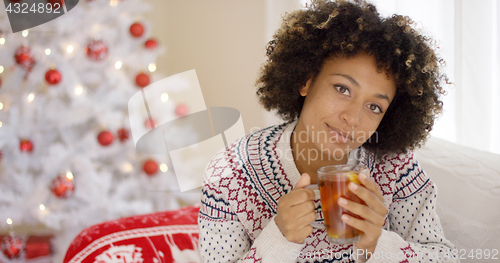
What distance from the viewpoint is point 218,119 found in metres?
3.16

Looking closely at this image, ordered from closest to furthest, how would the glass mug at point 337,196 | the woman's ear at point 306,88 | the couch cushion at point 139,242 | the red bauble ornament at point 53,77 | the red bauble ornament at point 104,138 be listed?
the glass mug at point 337,196 → the woman's ear at point 306,88 → the couch cushion at point 139,242 → the red bauble ornament at point 53,77 → the red bauble ornament at point 104,138

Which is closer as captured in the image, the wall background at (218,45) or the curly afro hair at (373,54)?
the curly afro hair at (373,54)

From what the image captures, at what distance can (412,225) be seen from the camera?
1.20m

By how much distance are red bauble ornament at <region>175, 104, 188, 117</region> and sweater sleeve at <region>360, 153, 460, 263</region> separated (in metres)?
1.81

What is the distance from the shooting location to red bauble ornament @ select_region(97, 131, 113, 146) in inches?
98.9

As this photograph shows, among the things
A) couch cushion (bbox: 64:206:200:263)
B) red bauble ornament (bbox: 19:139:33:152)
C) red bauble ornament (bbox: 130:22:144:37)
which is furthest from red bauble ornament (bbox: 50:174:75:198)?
red bauble ornament (bbox: 130:22:144:37)

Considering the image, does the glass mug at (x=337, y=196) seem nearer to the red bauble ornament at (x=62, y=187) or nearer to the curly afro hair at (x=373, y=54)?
the curly afro hair at (x=373, y=54)

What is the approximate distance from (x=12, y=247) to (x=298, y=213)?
2.51 metres

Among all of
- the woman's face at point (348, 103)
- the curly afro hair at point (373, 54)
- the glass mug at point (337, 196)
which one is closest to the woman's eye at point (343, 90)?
the woman's face at point (348, 103)

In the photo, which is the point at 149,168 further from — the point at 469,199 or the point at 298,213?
the point at 469,199

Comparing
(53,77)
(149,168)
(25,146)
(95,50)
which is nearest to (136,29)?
(95,50)

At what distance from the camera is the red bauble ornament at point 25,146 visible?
2.49 metres

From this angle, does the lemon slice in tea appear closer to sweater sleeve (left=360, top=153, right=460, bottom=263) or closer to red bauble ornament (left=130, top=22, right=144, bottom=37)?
sweater sleeve (left=360, top=153, right=460, bottom=263)

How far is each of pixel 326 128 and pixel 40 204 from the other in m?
2.28
